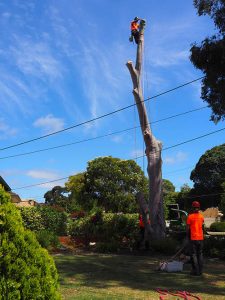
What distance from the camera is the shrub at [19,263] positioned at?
13.4 feet

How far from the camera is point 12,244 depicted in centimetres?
414

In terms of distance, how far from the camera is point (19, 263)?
4145mm

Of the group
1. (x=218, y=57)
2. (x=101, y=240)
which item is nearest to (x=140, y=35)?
(x=218, y=57)

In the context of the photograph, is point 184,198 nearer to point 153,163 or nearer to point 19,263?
point 153,163

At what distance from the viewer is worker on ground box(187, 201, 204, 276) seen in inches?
462

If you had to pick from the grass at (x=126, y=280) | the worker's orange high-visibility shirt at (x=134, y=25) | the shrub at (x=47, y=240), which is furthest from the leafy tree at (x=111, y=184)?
the grass at (x=126, y=280)

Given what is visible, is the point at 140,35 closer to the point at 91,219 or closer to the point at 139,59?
the point at 139,59

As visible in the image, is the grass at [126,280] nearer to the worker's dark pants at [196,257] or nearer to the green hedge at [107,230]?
the worker's dark pants at [196,257]

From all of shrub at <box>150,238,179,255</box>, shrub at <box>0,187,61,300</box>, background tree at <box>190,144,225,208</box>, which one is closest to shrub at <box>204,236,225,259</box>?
shrub at <box>150,238,179,255</box>

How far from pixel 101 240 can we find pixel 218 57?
378 inches

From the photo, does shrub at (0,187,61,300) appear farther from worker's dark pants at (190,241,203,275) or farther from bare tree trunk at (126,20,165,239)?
bare tree trunk at (126,20,165,239)

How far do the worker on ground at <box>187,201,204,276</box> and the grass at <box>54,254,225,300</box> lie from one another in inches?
10.9

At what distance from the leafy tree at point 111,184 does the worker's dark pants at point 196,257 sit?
40.9 meters

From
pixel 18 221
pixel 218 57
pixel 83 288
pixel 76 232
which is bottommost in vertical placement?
pixel 83 288
